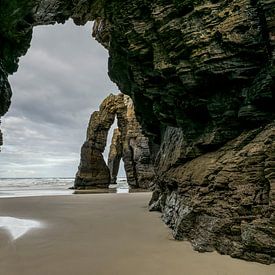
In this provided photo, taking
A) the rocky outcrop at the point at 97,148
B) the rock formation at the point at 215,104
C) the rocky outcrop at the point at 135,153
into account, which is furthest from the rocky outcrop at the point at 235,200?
the rocky outcrop at the point at 97,148

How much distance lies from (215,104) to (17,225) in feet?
24.0

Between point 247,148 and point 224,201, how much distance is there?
123 centimetres

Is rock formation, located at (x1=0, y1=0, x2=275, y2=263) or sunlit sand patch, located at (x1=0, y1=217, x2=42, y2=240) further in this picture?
sunlit sand patch, located at (x1=0, y1=217, x2=42, y2=240)

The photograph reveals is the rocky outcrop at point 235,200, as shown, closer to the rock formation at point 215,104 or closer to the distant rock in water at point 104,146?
the rock formation at point 215,104

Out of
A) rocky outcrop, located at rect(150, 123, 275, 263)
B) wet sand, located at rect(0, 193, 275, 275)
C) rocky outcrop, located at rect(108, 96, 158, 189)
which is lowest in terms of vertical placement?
wet sand, located at rect(0, 193, 275, 275)

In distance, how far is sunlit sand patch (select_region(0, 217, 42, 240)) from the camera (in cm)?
759

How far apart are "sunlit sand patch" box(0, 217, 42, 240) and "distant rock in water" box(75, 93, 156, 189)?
2567cm

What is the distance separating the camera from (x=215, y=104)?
714cm

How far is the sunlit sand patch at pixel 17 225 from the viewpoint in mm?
7594

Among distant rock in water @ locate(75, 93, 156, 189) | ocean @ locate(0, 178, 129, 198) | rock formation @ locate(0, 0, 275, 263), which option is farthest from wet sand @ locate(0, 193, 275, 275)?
distant rock in water @ locate(75, 93, 156, 189)

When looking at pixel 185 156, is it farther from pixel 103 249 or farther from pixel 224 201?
pixel 103 249

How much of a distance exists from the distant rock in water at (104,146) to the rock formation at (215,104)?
25.1 m

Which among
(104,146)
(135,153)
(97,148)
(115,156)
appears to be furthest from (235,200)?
(115,156)

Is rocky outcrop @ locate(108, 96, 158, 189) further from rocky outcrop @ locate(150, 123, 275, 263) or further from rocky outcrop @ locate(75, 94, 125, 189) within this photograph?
rocky outcrop @ locate(150, 123, 275, 263)
